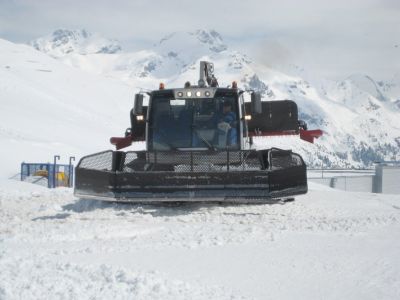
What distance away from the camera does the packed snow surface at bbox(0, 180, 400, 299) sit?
3990mm

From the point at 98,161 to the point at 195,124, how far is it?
1867mm

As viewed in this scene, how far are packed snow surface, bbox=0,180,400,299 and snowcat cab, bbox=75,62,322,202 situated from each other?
12.5 inches

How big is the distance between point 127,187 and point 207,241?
235 cm

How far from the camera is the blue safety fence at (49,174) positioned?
20.9 m

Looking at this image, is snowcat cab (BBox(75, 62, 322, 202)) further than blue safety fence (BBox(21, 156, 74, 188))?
No

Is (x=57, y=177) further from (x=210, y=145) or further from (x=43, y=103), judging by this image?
(x=43, y=103)

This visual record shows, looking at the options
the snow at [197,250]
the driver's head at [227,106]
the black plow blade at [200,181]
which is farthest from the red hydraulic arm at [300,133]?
the black plow blade at [200,181]

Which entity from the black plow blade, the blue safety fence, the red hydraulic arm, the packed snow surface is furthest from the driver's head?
the blue safety fence

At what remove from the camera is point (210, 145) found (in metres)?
8.98

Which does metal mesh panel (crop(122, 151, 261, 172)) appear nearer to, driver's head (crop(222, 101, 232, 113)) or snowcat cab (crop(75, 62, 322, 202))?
snowcat cab (crop(75, 62, 322, 202))

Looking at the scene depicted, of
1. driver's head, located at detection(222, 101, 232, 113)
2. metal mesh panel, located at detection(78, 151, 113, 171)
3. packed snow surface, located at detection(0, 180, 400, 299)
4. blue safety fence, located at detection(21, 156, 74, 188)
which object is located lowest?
packed snow surface, located at detection(0, 180, 400, 299)

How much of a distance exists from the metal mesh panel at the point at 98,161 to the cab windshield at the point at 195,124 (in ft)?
4.06

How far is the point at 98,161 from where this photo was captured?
805 centimetres

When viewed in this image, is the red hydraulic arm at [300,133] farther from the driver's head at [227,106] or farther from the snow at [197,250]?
the driver's head at [227,106]
